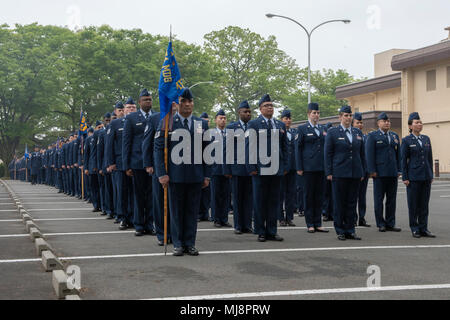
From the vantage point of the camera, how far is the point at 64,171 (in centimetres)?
2327

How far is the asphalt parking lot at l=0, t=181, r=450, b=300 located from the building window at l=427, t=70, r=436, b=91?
3327cm

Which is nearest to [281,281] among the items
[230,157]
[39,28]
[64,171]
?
[230,157]

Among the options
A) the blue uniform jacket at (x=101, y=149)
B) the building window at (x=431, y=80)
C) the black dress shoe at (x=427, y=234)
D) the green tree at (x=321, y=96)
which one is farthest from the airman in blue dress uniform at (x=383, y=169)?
the green tree at (x=321, y=96)

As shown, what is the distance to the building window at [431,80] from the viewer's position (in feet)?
135

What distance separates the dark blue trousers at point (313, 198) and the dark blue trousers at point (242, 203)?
100cm

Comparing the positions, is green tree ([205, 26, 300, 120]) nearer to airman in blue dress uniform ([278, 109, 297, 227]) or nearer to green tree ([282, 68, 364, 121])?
green tree ([282, 68, 364, 121])

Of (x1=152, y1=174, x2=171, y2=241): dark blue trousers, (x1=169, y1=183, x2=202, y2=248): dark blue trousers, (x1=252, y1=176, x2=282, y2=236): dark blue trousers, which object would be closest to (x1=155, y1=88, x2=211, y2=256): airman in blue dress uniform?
(x1=169, y1=183, x2=202, y2=248): dark blue trousers

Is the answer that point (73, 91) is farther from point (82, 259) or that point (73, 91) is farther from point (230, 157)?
point (82, 259)

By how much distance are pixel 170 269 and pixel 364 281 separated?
2113mm

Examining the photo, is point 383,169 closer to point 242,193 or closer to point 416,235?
point 416,235

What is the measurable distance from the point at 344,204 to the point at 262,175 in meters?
1.47

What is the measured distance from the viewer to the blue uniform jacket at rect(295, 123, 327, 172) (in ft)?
34.2

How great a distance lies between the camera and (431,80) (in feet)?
136

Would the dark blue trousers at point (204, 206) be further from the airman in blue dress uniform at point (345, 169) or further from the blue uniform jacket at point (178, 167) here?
the blue uniform jacket at point (178, 167)
